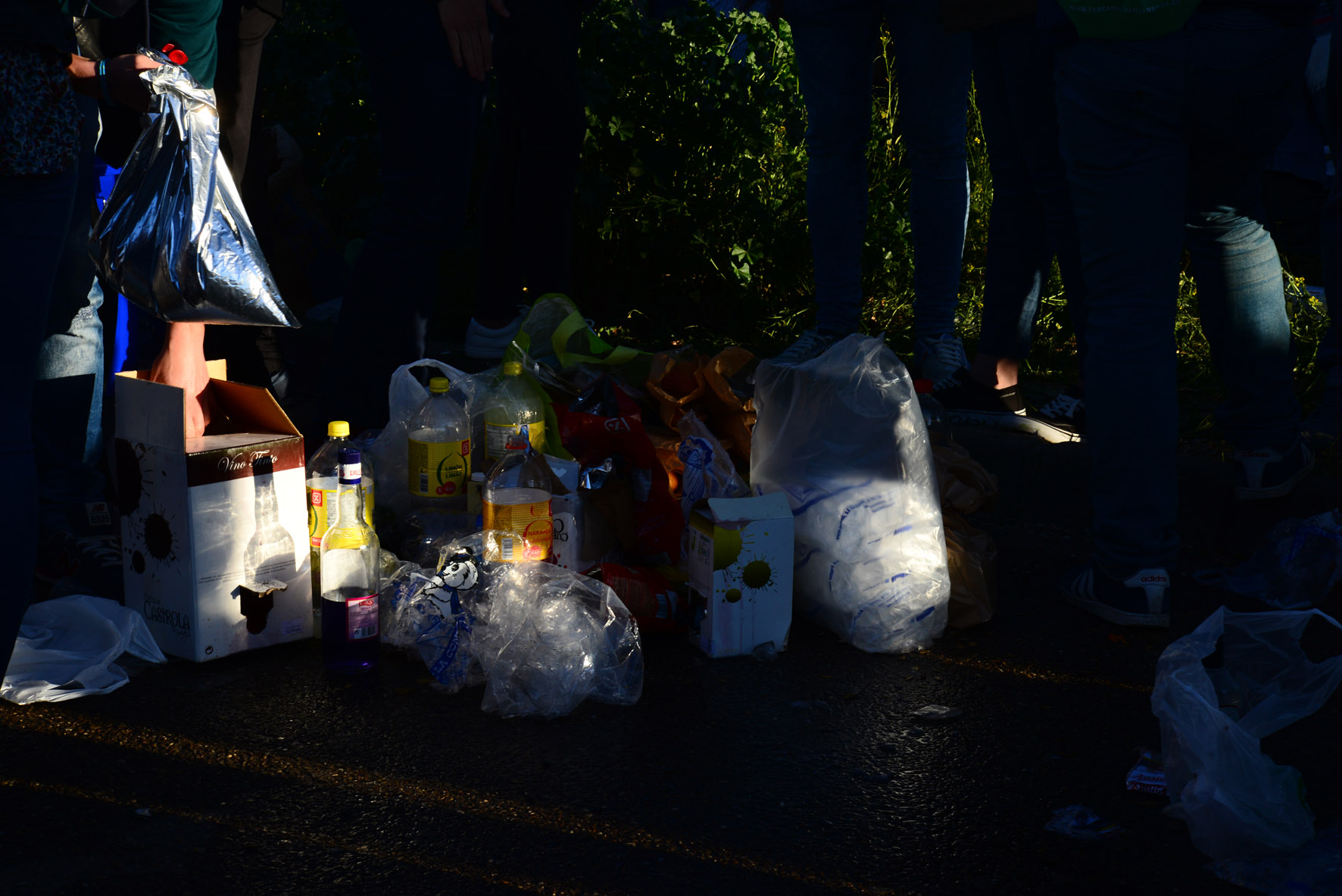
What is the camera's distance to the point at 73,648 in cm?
250

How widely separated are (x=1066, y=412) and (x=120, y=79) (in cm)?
285

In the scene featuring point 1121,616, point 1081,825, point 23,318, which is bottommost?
point 1081,825

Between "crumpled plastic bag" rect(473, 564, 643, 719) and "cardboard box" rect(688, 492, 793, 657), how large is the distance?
0.18 m

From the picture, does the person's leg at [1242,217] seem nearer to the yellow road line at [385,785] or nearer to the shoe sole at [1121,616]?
the shoe sole at [1121,616]

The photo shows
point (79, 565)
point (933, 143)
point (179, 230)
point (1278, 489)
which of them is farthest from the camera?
point (933, 143)

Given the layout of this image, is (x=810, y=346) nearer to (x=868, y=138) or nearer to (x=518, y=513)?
(x=868, y=138)

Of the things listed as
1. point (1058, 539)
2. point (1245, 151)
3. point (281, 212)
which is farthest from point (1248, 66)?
point (281, 212)

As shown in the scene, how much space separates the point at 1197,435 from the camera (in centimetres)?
398

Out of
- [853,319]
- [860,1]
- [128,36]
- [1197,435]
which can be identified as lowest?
[1197,435]

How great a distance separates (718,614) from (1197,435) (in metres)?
2.08

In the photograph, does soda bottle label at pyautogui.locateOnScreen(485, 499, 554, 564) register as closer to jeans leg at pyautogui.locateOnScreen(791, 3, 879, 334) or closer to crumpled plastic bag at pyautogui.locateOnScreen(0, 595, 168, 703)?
crumpled plastic bag at pyautogui.locateOnScreen(0, 595, 168, 703)

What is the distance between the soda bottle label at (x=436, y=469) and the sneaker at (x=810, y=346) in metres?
1.33

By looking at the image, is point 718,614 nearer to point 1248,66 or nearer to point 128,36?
point 1248,66

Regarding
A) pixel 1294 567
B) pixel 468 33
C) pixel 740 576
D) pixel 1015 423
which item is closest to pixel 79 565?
pixel 740 576
